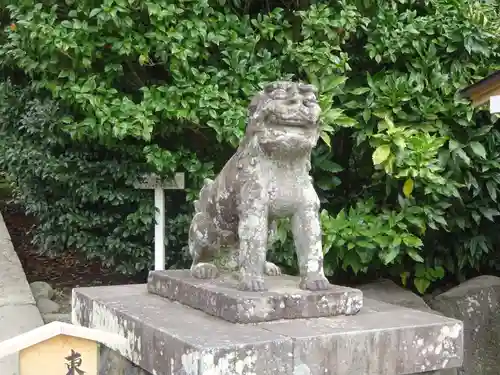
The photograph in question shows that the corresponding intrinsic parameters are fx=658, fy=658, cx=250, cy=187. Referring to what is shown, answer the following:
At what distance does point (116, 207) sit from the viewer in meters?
5.54

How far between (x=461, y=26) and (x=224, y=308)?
3.29 metres

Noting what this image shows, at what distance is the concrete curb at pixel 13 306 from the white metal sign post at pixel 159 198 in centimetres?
98

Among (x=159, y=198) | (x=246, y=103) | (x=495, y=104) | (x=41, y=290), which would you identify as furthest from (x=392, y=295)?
(x=41, y=290)

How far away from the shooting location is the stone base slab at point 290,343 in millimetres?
2305

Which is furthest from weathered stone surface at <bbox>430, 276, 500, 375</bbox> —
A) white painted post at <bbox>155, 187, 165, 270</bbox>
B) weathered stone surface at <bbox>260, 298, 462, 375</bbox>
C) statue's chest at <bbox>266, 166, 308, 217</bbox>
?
statue's chest at <bbox>266, 166, 308, 217</bbox>

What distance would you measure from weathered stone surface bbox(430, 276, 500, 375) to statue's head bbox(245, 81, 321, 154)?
2822 millimetres

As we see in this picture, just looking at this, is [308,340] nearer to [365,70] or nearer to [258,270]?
[258,270]

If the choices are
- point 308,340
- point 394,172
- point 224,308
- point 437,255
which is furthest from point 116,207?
point 308,340

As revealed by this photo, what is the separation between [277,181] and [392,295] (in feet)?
8.31

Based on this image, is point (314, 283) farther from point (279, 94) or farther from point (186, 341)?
point (279, 94)

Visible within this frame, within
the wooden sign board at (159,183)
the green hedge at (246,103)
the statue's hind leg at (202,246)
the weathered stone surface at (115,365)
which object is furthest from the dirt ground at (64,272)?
the statue's hind leg at (202,246)

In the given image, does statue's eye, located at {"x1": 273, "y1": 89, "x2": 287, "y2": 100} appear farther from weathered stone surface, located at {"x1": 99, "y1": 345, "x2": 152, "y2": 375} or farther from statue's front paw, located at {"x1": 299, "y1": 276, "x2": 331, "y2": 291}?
weathered stone surface, located at {"x1": 99, "y1": 345, "x2": 152, "y2": 375}

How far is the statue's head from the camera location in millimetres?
2713

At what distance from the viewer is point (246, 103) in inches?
189
